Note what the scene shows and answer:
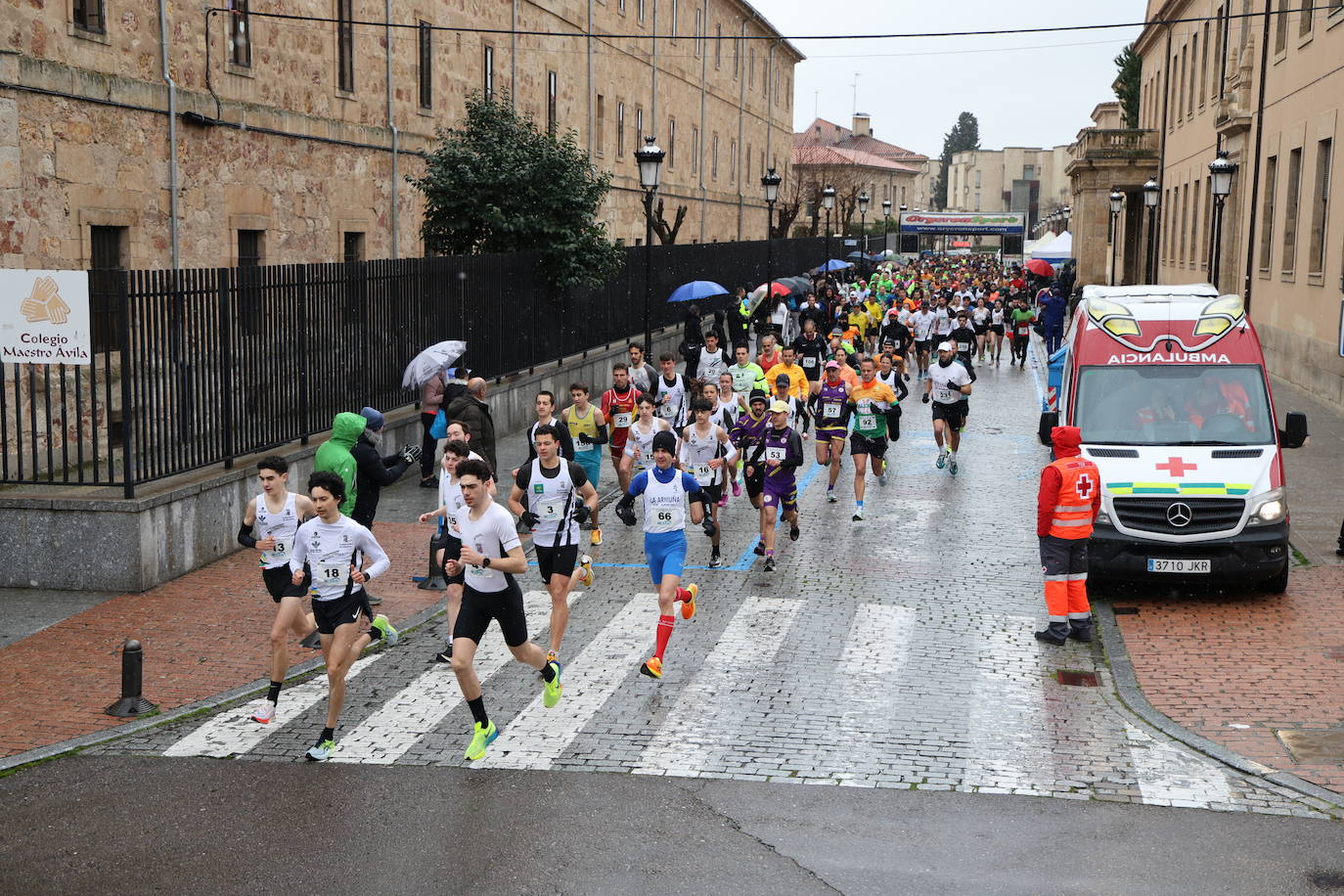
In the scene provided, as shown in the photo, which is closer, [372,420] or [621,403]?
[372,420]

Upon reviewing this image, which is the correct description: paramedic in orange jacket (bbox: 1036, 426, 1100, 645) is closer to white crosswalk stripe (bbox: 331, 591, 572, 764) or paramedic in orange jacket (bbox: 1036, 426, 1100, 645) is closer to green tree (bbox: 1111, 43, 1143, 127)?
white crosswalk stripe (bbox: 331, 591, 572, 764)

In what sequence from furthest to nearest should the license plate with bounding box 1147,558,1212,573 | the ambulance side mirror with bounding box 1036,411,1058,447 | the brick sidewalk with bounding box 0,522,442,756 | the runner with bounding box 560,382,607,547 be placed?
the runner with bounding box 560,382,607,547 < the ambulance side mirror with bounding box 1036,411,1058,447 < the license plate with bounding box 1147,558,1212,573 < the brick sidewalk with bounding box 0,522,442,756

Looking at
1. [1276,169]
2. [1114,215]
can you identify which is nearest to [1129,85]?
[1114,215]

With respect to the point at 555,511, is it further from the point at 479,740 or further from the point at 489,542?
the point at 479,740

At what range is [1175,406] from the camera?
13.3 meters

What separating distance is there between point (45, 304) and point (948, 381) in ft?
→ 36.7

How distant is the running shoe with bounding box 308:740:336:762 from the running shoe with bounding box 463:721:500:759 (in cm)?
80

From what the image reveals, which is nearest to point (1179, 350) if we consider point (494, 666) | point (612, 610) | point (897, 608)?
point (897, 608)

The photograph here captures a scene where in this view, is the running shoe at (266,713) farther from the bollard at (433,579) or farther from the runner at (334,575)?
the bollard at (433,579)

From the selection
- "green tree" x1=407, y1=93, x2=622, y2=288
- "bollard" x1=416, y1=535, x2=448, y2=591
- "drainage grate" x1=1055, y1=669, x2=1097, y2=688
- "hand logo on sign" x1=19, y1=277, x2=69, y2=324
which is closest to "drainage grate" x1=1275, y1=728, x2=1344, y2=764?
"drainage grate" x1=1055, y1=669, x2=1097, y2=688

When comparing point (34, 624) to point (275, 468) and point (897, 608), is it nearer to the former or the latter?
point (275, 468)

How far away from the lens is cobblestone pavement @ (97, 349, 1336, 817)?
8375mm

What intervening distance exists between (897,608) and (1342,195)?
16.9 meters

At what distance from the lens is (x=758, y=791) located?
313 inches
